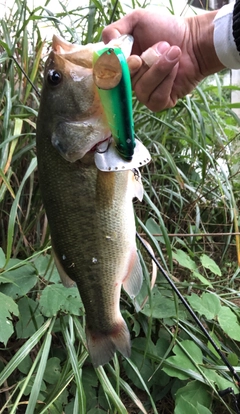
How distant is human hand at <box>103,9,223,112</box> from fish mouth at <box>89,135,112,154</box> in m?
0.31

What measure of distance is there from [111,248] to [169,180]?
124 cm

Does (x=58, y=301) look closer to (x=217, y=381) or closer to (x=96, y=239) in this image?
(x=96, y=239)

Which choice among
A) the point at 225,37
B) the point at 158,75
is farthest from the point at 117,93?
the point at 225,37

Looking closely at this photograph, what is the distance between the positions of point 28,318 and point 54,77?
0.94 metres

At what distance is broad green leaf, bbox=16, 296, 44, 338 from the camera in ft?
4.50

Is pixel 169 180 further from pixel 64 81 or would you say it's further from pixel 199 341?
pixel 64 81

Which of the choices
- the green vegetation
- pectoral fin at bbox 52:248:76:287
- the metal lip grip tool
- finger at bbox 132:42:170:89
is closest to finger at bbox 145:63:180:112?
finger at bbox 132:42:170:89

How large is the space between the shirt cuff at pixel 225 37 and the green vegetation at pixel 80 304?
0.39m

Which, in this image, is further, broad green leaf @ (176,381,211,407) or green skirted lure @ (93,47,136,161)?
broad green leaf @ (176,381,211,407)

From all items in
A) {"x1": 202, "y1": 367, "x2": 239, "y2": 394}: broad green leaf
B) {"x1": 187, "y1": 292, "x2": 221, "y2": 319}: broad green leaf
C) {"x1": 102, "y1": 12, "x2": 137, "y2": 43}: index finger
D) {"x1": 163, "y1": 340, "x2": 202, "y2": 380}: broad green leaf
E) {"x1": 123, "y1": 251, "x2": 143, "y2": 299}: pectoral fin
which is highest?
{"x1": 102, "y1": 12, "x2": 137, "y2": 43}: index finger

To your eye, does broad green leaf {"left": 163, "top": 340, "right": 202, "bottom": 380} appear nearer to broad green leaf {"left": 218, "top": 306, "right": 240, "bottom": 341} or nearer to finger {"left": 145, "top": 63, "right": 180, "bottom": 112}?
broad green leaf {"left": 218, "top": 306, "right": 240, "bottom": 341}

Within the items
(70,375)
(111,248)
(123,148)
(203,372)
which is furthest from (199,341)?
(123,148)

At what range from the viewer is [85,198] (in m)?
0.83

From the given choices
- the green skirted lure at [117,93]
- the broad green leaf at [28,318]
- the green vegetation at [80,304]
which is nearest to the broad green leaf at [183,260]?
the green vegetation at [80,304]
